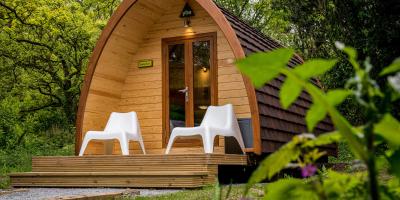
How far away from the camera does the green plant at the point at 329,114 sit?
0.59 metres

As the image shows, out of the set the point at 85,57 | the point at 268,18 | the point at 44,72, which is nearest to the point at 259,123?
the point at 85,57

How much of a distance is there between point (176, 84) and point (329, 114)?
29.0 ft

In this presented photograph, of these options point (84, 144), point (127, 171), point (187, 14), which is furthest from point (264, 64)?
point (187, 14)

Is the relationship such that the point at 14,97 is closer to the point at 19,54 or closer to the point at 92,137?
the point at 19,54

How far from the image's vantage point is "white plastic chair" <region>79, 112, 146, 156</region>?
8.00m

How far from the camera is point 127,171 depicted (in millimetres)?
6961

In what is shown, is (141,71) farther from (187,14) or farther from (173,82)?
(187,14)

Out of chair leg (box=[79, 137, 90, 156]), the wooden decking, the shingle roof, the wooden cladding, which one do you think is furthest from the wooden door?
the wooden decking

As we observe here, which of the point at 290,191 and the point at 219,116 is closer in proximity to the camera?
the point at 290,191

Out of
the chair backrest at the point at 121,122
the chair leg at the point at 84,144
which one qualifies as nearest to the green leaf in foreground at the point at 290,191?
the chair leg at the point at 84,144

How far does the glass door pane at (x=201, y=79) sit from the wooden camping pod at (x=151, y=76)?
0.62ft

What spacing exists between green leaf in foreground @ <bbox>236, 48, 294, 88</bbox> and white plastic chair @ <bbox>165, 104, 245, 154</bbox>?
6639 millimetres

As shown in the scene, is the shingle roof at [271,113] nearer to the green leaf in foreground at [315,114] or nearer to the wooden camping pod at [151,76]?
the wooden camping pod at [151,76]

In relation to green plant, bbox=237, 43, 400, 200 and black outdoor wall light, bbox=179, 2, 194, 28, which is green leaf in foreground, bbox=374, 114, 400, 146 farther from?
black outdoor wall light, bbox=179, 2, 194, 28
